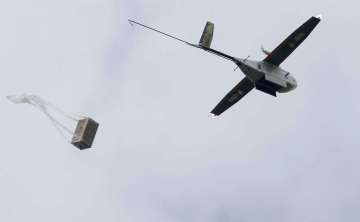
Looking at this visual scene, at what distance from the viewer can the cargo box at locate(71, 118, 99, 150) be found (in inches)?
5217

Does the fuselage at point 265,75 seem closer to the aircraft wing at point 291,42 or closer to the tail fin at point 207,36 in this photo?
the aircraft wing at point 291,42

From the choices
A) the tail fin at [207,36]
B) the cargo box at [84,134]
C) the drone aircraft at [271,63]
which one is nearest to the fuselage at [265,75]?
the drone aircraft at [271,63]

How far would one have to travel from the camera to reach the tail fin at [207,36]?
130675mm

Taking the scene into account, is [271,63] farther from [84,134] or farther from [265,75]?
[84,134]

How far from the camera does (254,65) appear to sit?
438ft

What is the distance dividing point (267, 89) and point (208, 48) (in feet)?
38.5

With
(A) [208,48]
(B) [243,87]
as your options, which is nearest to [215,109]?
(B) [243,87]

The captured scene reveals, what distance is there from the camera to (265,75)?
437 feet

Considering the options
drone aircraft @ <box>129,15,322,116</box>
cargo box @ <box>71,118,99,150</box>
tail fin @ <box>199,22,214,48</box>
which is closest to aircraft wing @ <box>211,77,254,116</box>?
drone aircraft @ <box>129,15,322,116</box>

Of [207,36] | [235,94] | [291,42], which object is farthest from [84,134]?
[291,42]

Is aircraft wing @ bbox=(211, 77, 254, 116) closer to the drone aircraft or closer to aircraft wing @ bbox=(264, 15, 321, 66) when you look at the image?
the drone aircraft

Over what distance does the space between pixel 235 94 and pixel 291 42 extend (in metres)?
14.0

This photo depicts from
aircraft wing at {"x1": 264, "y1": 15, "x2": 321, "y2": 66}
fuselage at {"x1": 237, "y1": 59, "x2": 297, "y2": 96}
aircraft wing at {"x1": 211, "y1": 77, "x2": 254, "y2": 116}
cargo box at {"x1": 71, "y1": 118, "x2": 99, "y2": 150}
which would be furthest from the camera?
aircraft wing at {"x1": 211, "y1": 77, "x2": 254, "y2": 116}

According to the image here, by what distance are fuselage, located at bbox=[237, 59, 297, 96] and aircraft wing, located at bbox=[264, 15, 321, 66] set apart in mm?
1153
